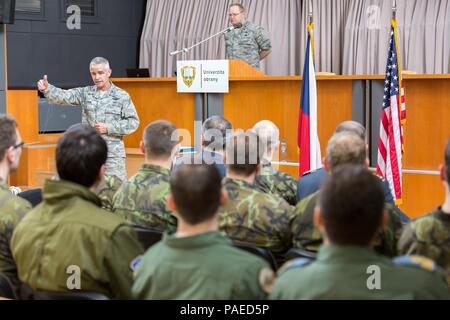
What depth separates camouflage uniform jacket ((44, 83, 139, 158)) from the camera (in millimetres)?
6648

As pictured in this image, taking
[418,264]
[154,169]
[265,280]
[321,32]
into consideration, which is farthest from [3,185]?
[321,32]

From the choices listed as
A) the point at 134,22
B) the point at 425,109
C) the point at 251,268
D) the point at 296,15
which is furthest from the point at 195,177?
the point at 134,22

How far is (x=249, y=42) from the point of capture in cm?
Answer: 851

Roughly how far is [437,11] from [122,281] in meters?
7.04

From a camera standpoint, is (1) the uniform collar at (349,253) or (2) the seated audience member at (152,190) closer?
(1) the uniform collar at (349,253)

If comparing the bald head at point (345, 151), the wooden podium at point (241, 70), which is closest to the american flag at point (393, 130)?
the wooden podium at point (241, 70)

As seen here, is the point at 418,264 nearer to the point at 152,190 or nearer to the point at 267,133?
the point at 152,190

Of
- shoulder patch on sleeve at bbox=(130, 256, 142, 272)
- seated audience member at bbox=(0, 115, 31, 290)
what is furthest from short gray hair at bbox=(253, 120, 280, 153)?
shoulder patch on sleeve at bbox=(130, 256, 142, 272)

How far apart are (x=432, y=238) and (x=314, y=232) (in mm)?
691

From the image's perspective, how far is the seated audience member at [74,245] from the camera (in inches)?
105

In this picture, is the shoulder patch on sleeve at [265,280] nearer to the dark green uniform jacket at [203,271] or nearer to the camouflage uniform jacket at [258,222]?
the dark green uniform jacket at [203,271]

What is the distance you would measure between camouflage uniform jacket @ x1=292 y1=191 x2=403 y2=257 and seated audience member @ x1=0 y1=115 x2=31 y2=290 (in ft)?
3.79

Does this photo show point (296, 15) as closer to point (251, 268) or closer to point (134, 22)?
point (134, 22)

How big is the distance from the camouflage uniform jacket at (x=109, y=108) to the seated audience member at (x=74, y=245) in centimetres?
379
